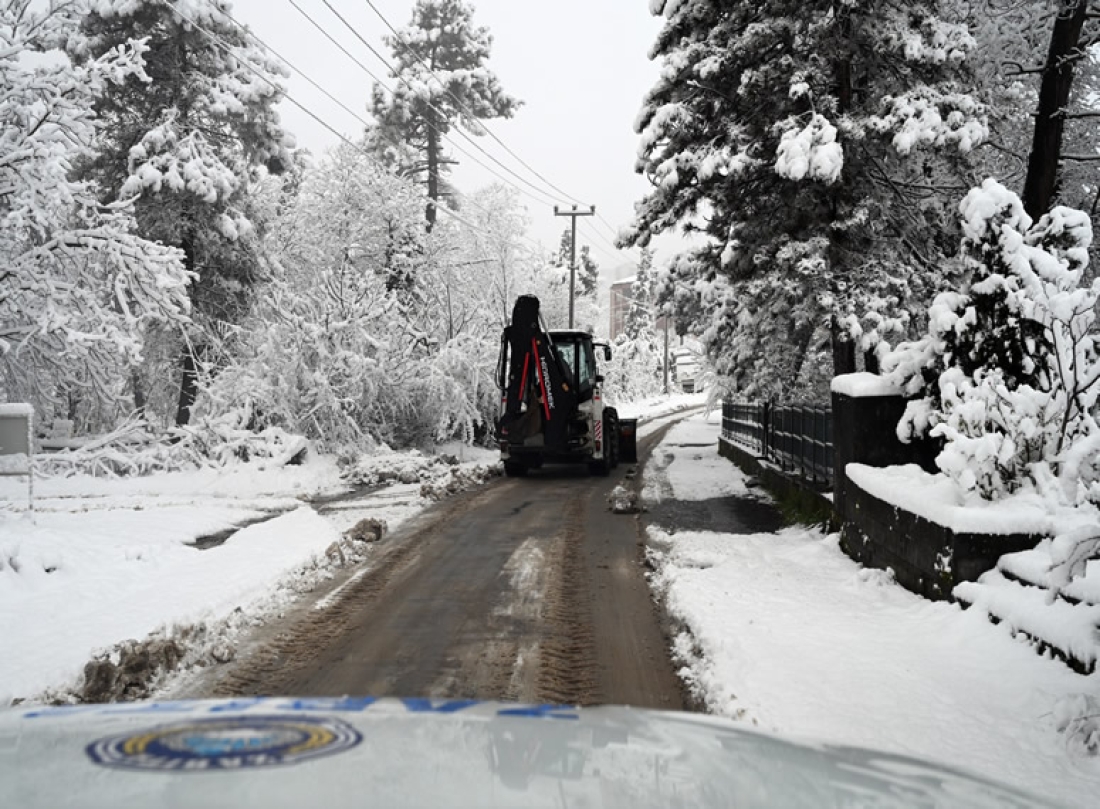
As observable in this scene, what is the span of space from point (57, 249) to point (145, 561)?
23.7 feet

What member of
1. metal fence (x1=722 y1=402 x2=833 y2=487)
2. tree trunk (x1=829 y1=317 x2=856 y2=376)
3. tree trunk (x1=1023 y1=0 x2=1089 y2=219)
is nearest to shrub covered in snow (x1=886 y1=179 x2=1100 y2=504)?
metal fence (x1=722 y1=402 x2=833 y2=487)

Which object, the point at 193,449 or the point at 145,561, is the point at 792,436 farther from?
the point at 193,449

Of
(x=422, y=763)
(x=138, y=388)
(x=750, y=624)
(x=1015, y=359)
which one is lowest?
(x=750, y=624)

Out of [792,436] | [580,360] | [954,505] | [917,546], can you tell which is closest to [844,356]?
[792,436]

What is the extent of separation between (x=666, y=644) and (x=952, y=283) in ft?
27.2

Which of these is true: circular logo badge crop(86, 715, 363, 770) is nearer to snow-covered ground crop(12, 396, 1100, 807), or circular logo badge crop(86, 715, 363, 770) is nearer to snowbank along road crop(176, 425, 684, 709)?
snow-covered ground crop(12, 396, 1100, 807)

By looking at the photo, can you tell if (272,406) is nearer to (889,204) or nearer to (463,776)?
(889,204)

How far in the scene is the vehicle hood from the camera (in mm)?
1688

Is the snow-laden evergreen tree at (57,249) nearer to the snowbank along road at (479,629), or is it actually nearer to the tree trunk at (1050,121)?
the snowbank along road at (479,629)

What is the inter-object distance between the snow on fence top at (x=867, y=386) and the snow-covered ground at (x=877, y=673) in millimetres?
1796

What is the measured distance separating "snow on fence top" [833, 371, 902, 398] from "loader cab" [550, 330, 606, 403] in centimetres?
922

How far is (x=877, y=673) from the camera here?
501 centimetres

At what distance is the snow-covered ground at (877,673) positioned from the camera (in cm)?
395

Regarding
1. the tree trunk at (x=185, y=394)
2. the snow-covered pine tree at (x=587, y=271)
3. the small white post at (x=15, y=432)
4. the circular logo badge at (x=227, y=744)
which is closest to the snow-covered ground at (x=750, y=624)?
the small white post at (x=15, y=432)
